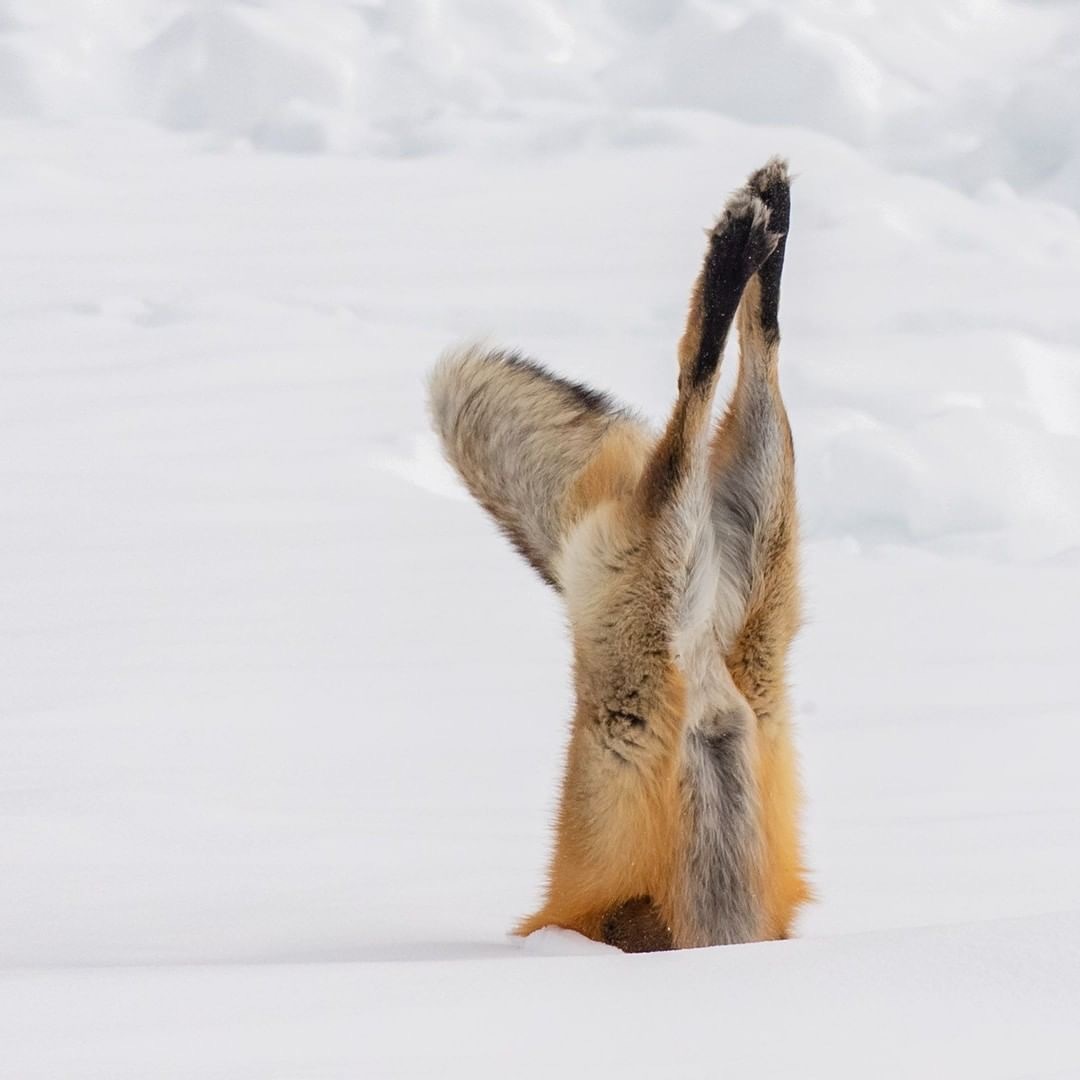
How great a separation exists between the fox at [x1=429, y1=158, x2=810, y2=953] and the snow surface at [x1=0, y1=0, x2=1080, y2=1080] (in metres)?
0.26

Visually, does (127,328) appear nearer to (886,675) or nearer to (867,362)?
(867,362)

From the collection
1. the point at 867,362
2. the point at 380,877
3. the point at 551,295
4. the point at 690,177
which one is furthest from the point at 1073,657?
the point at 690,177

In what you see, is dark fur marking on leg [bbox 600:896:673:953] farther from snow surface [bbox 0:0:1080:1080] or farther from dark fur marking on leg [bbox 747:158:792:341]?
dark fur marking on leg [bbox 747:158:792:341]

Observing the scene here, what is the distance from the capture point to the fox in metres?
2.80

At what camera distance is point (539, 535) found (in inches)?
135

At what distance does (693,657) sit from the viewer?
113 inches

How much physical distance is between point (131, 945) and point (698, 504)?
4.12ft

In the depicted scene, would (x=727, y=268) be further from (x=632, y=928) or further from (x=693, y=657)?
(x=632, y=928)

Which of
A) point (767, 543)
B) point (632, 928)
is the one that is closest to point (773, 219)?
point (767, 543)

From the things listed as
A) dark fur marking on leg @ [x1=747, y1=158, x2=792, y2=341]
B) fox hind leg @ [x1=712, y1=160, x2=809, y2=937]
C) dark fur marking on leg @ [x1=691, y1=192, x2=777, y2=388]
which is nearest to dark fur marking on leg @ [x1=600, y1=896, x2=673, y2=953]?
fox hind leg @ [x1=712, y1=160, x2=809, y2=937]

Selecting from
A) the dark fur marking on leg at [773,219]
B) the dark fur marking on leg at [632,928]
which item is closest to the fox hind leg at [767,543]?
the dark fur marking on leg at [773,219]

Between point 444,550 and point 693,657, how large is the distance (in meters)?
3.35

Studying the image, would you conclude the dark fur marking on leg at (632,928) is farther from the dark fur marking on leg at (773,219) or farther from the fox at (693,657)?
the dark fur marking on leg at (773,219)

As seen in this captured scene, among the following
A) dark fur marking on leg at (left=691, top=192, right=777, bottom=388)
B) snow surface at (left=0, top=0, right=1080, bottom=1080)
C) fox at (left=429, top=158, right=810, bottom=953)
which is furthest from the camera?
dark fur marking on leg at (left=691, top=192, right=777, bottom=388)
